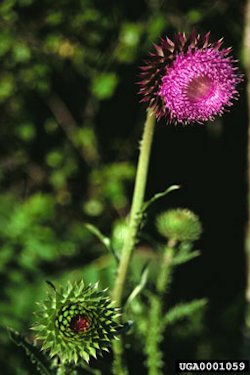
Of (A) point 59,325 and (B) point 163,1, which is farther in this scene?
(B) point 163,1

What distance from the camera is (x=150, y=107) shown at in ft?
5.18

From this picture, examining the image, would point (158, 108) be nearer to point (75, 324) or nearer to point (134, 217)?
point (134, 217)

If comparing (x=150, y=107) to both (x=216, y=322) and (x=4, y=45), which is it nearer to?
(x=4, y=45)

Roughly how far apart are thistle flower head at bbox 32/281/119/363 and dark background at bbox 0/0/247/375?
1.37 m

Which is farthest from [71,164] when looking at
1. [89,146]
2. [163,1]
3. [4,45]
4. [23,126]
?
[163,1]

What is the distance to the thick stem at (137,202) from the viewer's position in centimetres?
166

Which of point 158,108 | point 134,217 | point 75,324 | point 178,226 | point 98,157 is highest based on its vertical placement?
point 98,157

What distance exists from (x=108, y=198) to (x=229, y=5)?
1.50 meters

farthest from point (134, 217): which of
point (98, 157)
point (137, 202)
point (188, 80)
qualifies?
point (98, 157)

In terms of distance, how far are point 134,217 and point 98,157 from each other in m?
2.12

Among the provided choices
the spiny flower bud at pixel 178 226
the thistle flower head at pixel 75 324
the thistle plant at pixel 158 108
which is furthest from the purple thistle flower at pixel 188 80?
the spiny flower bud at pixel 178 226

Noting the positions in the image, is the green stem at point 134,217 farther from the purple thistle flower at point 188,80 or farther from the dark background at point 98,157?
the dark background at point 98,157

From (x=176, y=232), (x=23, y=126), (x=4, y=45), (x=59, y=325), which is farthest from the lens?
(x=23, y=126)

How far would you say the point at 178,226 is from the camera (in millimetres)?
2273
